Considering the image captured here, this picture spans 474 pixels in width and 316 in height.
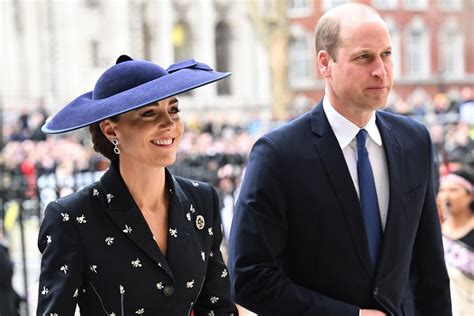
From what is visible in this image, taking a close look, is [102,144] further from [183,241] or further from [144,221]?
[183,241]

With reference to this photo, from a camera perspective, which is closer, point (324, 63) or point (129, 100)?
point (129, 100)

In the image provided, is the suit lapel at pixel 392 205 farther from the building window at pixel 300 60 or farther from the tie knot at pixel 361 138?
the building window at pixel 300 60

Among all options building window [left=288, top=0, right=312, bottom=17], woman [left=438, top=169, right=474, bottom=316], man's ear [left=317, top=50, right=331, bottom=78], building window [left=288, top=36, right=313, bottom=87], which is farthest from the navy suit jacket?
building window [left=288, top=0, right=312, bottom=17]

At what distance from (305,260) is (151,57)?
41311mm

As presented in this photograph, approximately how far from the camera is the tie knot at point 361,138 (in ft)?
11.1

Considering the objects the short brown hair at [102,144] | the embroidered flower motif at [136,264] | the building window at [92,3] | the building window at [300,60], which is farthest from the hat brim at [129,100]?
the building window at [300,60]

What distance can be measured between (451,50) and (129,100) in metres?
47.9

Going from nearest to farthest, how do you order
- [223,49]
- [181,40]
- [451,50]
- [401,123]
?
[401,123], [181,40], [223,49], [451,50]

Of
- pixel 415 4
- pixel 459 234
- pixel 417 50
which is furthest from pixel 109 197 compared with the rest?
pixel 417 50

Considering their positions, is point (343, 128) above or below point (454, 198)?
above

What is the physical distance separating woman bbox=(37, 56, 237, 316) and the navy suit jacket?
0.23 m

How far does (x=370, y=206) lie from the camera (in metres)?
3.35

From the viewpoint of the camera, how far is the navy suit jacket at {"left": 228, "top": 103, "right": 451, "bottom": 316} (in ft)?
10.7

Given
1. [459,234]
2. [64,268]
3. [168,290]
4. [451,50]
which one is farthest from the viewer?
[451,50]
